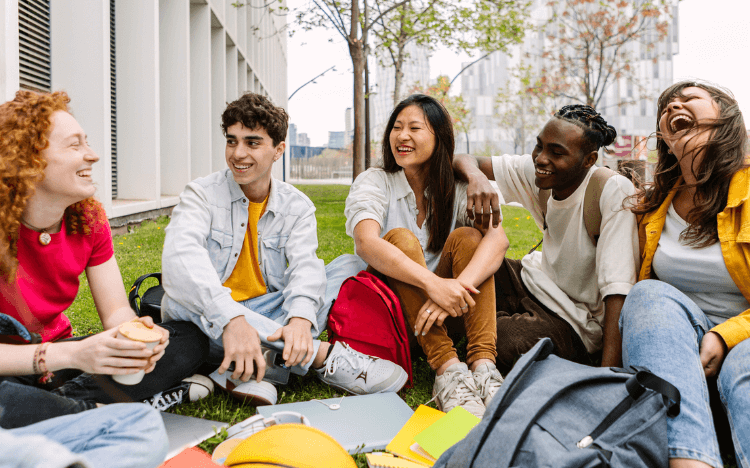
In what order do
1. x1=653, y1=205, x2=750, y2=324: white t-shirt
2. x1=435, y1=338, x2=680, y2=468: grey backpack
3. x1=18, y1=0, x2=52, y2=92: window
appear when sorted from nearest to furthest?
x1=435, y1=338, x2=680, y2=468: grey backpack, x1=653, y1=205, x2=750, y2=324: white t-shirt, x1=18, y1=0, x2=52, y2=92: window

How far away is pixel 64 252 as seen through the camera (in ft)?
7.22

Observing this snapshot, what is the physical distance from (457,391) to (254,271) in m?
1.23

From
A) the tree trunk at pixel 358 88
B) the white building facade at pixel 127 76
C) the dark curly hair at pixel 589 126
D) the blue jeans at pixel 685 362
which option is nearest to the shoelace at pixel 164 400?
the blue jeans at pixel 685 362

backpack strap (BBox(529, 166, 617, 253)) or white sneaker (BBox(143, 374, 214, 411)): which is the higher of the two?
backpack strap (BBox(529, 166, 617, 253))

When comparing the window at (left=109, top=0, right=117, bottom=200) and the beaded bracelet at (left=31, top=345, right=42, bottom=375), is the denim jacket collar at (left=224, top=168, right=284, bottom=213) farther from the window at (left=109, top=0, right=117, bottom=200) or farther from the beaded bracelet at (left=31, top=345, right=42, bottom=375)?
the window at (left=109, top=0, right=117, bottom=200)

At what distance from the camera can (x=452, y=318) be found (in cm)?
302

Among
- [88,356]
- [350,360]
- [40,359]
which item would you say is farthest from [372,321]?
[40,359]

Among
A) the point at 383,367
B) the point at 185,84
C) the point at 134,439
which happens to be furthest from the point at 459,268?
the point at 185,84

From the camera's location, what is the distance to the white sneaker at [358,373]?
2.69 metres

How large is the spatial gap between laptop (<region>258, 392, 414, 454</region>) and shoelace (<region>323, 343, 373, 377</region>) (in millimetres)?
156

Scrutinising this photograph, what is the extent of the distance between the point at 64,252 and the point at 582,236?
241 cm

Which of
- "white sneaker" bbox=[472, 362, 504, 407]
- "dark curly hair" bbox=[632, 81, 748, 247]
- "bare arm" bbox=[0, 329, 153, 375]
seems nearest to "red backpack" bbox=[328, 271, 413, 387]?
"white sneaker" bbox=[472, 362, 504, 407]

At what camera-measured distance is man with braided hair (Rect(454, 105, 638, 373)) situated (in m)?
2.75

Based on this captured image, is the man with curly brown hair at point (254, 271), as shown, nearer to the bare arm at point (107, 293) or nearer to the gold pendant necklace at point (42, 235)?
the bare arm at point (107, 293)
